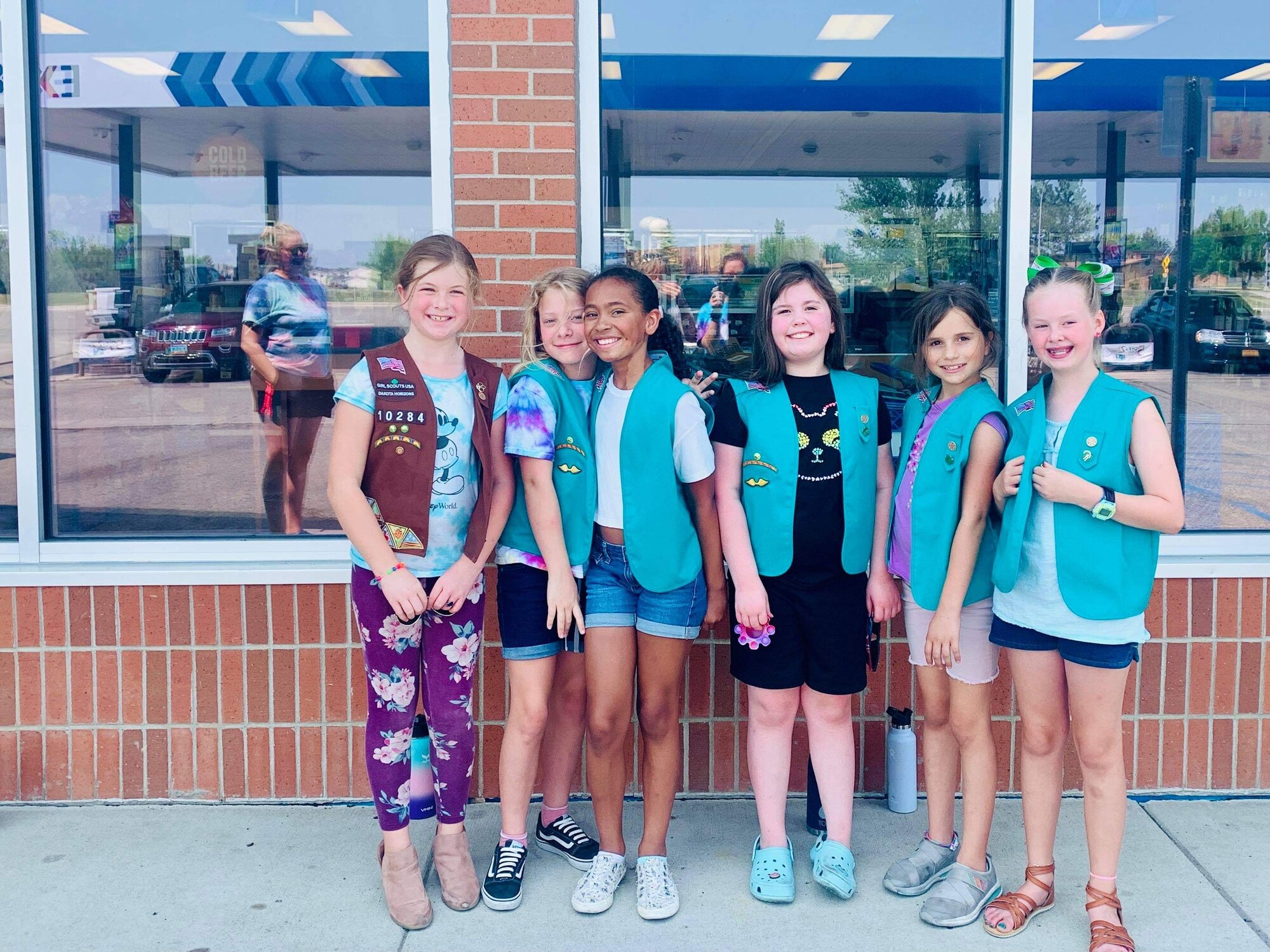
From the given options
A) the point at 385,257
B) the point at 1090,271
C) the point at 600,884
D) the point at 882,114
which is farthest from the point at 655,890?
the point at 882,114

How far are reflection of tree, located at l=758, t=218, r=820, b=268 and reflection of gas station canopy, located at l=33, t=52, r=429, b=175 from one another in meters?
1.51

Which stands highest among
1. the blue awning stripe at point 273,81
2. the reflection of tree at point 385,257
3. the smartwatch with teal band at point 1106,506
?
the blue awning stripe at point 273,81

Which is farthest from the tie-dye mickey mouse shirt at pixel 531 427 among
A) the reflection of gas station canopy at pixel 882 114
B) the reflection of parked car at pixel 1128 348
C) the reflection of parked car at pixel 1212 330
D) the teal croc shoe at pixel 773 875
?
the reflection of parked car at pixel 1212 330

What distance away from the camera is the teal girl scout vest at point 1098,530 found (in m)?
2.58

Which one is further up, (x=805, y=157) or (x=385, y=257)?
(x=805, y=157)

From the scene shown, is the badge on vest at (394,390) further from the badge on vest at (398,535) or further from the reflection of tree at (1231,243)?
the reflection of tree at (1231,243)

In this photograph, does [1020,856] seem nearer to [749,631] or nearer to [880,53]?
[749,631]

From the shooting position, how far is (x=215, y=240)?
464 cm

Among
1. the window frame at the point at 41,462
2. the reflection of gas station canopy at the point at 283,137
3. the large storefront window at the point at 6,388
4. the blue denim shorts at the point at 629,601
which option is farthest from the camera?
the reflection of gas station canopy at the point at 283,137

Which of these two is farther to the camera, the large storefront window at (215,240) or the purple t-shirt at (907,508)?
the large storefront window at (215,240)

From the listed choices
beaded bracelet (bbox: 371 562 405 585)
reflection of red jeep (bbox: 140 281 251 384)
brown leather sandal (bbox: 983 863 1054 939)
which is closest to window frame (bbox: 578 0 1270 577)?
brown leather sandal (bbox: 983 863 1054 939)

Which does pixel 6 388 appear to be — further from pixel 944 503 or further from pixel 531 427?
pixel 944 503

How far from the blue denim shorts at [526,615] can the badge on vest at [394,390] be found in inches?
20.6

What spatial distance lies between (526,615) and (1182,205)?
292 cm
